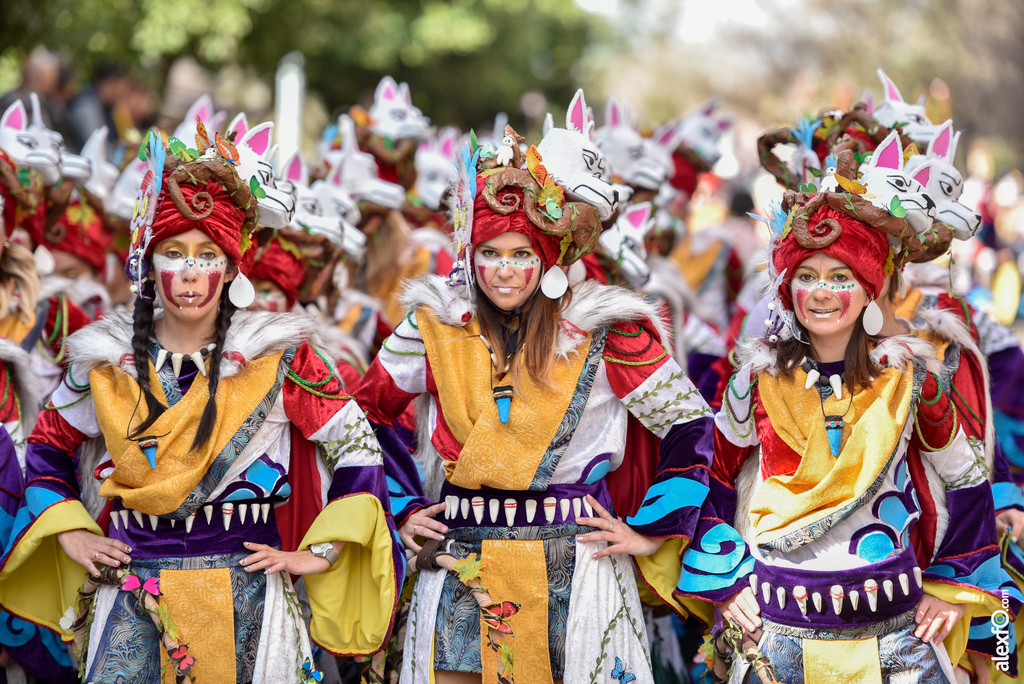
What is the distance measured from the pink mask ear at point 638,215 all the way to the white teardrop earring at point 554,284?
8.20 feet

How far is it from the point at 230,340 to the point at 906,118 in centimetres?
318

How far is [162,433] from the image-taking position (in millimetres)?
3520

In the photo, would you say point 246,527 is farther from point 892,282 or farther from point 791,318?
point 892,282

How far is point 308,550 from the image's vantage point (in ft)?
12.2

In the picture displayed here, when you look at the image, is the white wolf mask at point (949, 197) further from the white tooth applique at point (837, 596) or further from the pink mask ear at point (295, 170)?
the pink mask ear at point (295, 170)

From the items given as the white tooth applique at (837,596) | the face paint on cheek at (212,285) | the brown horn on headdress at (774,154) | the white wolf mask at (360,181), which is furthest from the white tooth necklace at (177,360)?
the white wolf mask at (360,181)

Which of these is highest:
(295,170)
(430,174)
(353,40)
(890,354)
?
(353,40)

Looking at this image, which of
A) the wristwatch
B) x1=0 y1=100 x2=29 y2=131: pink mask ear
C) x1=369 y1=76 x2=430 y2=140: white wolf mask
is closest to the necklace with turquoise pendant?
the wristwatch

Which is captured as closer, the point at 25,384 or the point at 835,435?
the point at 835,435

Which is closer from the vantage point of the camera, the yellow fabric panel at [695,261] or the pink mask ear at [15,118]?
the pink mask ear at [15,118]

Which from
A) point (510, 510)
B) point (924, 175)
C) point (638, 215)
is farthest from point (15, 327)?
point (924, 175)

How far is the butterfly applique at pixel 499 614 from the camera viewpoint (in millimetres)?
3592

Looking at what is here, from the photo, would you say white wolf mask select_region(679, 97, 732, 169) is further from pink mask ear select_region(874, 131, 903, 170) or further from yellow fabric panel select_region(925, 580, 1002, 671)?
yellow fabric panel select_region(925, 580, 1002, 671)

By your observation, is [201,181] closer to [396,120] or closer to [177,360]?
[177,360]
